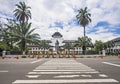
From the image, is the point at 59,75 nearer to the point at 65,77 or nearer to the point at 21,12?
the point at 65,77

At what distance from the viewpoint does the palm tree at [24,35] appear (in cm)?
6178

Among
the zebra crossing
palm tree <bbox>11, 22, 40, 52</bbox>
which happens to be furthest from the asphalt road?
palm tree <bbox>11, 22, 40, 52</bbox>

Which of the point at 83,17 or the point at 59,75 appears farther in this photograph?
the point at 83,17

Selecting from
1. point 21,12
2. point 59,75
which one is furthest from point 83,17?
point 59,75

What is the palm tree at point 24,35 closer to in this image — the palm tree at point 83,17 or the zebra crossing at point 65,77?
the palm tree at point 83,17

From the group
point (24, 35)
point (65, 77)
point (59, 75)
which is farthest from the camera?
point (24, 35)

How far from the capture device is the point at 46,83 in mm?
9336

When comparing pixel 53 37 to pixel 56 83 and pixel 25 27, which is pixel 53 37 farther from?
pixel 56 83

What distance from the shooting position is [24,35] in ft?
205

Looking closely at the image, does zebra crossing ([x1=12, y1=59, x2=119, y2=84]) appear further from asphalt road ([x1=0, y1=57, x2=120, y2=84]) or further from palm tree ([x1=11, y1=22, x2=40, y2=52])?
palm tree ([x1=11, y1=22, x2=40, y2=52])

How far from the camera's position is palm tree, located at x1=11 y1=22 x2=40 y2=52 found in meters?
61.8

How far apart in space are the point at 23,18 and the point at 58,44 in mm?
84793

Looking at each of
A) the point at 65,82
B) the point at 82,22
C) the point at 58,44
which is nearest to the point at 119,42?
the point at 58,44

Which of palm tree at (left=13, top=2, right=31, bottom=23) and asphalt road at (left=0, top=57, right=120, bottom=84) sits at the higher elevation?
palm tree at (left=13, top=2, right=31, bottom=23)
